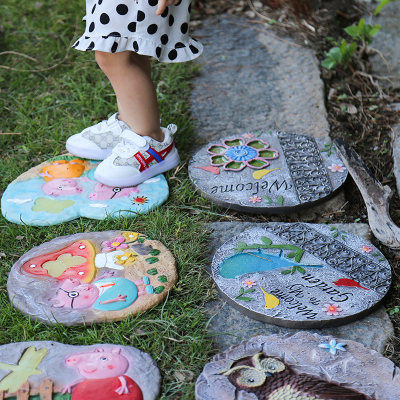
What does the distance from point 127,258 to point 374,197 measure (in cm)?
85

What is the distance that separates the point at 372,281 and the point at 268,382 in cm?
50

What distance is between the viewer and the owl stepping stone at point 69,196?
203 centimetres

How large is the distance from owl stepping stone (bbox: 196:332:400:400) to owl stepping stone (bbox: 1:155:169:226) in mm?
725

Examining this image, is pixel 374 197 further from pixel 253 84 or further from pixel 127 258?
pixel 253 84

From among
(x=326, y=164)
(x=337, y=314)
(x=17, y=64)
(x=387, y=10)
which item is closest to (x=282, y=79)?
(x=326, y=164)

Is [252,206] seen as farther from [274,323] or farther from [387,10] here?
[387,10]

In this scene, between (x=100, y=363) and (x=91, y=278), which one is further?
(x=91, y=278)

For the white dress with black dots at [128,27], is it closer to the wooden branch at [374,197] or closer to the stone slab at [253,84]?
the stone slab at [253,84]

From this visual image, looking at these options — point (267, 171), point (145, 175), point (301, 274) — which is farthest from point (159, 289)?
point (267, 171)

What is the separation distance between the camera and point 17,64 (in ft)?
9.82

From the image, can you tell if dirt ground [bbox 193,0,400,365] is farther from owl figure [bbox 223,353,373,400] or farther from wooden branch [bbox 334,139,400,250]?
owl figure [bbox 223,353,373,400]

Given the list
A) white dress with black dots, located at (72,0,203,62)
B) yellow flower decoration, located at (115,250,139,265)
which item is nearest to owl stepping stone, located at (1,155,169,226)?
yellow flower decoration, located at (115,250,139,265)

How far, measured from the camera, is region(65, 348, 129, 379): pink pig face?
4.73 feet

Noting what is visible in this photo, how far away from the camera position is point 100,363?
1469 millimetres
